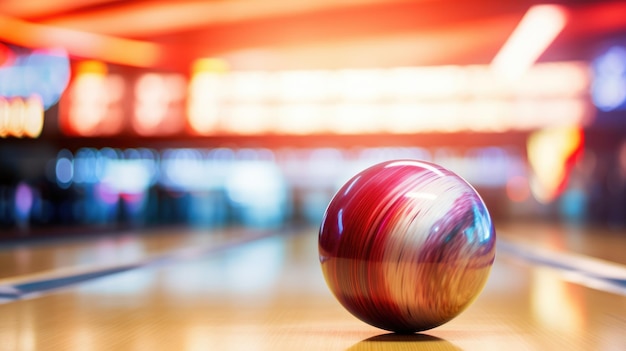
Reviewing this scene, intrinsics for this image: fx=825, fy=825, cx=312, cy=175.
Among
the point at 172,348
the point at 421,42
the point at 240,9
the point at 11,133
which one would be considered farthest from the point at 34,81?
the point at 172,348

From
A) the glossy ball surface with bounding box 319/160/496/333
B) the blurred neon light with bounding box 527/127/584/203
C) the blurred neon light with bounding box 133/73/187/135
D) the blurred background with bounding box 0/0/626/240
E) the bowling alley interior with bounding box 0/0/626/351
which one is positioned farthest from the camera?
the blurred neon light with bounding box 527/127/584/203

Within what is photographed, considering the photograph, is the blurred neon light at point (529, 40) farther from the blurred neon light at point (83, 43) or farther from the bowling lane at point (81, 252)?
the blurred neon light at point (83, 43)

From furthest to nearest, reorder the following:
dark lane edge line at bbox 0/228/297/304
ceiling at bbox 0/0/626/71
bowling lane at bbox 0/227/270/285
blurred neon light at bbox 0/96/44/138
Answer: blurred neon light at bbox 0/96/44/138 → ceiling at bbox 0/0/626/71 → bowling lane at bbox 0/227/270/285 → dark lane edge line at bbox 0/228/297/304

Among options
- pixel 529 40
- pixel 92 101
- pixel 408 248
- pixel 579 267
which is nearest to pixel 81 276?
pixel 408 248

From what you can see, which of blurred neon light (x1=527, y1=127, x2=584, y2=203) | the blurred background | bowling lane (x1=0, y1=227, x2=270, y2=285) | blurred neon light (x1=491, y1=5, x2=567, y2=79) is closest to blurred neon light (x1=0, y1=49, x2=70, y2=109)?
the blurred background

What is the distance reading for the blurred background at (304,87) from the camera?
31.2ft

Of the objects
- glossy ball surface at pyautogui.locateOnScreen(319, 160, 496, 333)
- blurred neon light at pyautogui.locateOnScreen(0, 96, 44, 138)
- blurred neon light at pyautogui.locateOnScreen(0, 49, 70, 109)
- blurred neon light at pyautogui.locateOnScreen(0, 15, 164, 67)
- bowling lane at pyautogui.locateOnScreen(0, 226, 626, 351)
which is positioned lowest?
bowling lane at pyautogui.locateOnScreen(0, 226, 626, 351)

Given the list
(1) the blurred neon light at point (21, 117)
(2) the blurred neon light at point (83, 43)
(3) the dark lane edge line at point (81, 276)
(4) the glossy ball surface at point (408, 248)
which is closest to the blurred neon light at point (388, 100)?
(2) the blurred neon light at point (83, 43)

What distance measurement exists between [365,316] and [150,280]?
6.29 ft

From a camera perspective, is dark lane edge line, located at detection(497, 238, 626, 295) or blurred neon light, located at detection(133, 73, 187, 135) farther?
blurred neon light, located at detection(133, 73, 187, 135)

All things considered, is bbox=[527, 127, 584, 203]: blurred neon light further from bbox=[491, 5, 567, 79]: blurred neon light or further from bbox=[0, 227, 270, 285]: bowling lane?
bbox=[0, 227, 270, 285]: bowling lane

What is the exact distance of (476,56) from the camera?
32.7ft

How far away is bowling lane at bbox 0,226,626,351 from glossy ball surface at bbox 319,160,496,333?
9cm

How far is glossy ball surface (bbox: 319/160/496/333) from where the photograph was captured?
1.94 m
